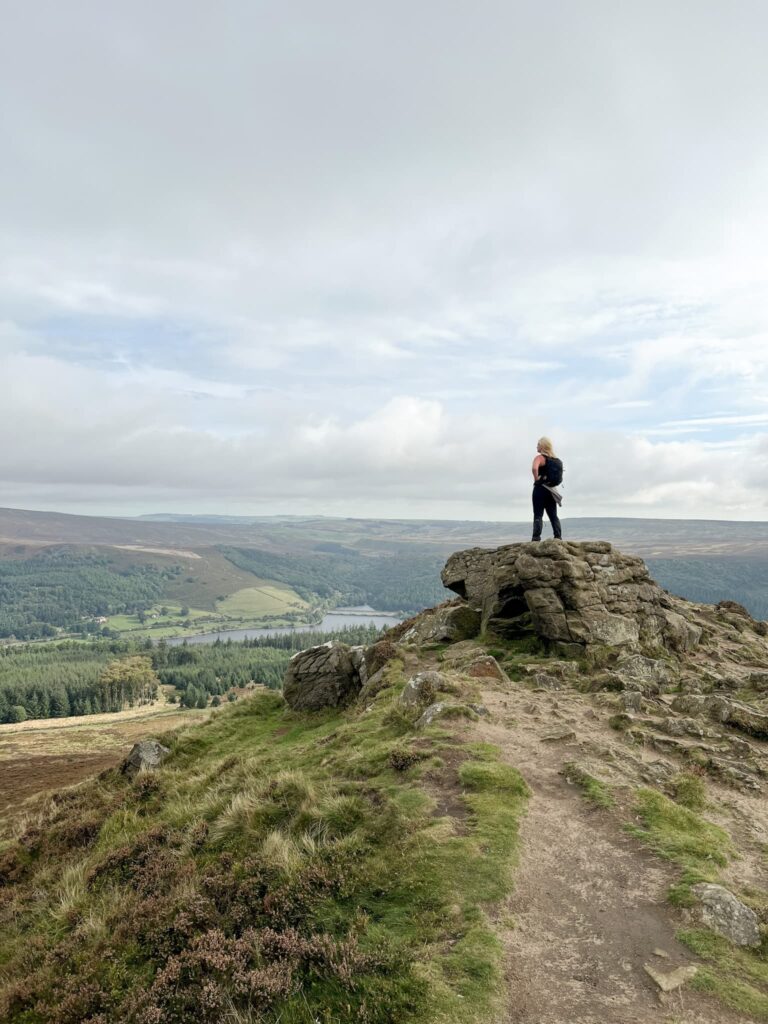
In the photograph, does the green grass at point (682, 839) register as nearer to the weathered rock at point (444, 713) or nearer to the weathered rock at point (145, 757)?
the weathered rock at point (444, 713)

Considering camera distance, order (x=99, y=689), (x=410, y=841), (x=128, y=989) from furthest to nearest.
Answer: (x=99, y=689)
(x=410, y=841)
(x=128, y=989)

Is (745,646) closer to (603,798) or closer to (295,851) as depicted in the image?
(603,798)

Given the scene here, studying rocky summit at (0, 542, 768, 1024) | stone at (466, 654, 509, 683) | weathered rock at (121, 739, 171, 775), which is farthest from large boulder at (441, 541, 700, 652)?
weathered rock at (121, 739, 171, 775)

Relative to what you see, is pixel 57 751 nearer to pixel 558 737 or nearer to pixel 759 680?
pixel 558 737

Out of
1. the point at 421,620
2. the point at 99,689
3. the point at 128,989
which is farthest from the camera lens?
the point at 99,689

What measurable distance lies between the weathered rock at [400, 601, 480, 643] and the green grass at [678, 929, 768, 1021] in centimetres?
2089

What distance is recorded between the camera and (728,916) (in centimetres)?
830

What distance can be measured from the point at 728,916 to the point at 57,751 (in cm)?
7840

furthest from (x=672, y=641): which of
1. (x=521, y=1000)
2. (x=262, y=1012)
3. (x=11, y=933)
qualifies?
(x=11, y=933)

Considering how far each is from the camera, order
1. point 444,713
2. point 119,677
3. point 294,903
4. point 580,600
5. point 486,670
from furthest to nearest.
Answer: point 119,677, point 580,600, point 486,670, point 444,713, point 294,903

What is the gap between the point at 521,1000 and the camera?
22.7 ft

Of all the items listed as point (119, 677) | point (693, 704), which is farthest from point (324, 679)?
point (119, 677)

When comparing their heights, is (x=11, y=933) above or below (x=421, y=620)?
below

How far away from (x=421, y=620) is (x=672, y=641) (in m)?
14.0
